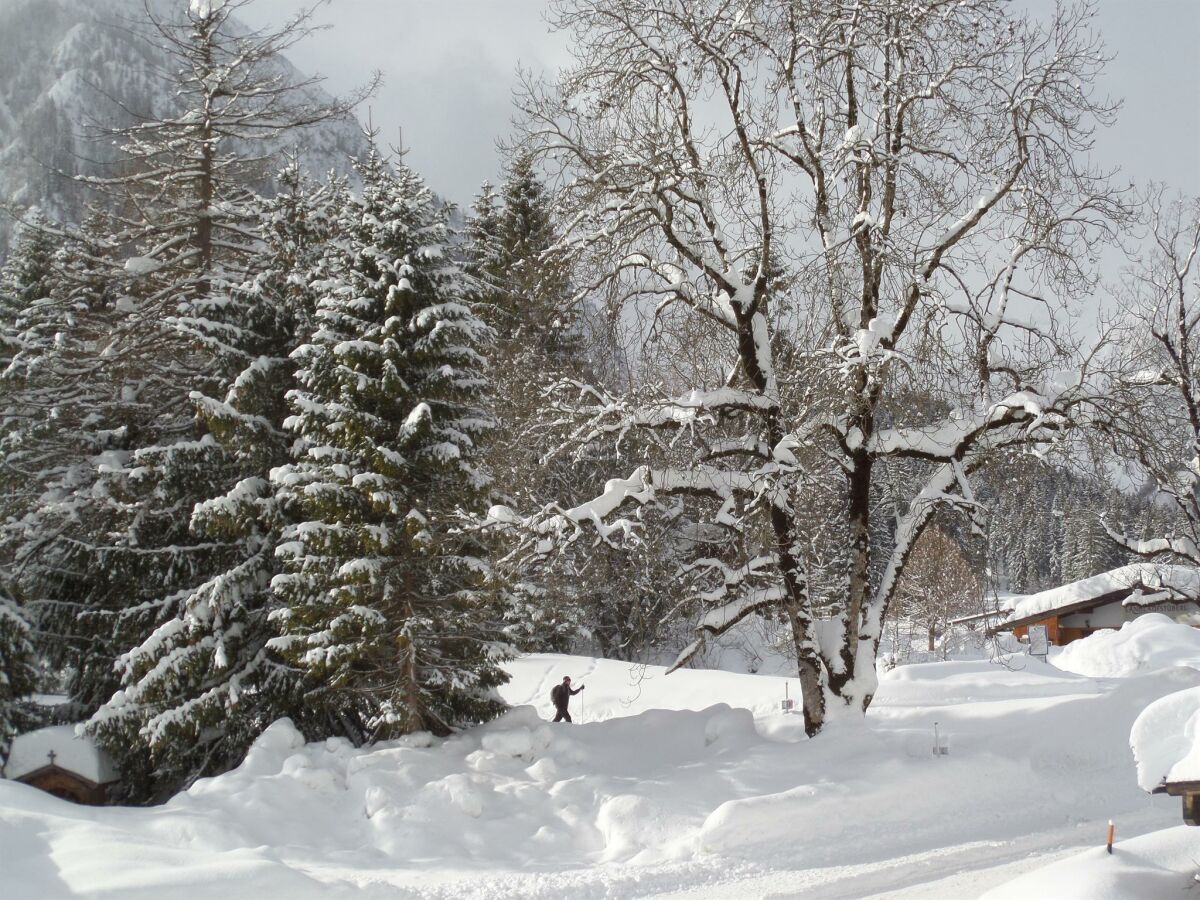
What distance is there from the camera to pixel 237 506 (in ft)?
43.3

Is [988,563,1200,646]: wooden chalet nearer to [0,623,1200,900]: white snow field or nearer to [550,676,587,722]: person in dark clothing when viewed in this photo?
[550,676,587,722]: person in dark clothing

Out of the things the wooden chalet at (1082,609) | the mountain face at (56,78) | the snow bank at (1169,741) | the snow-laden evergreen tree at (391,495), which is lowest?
the wooden chalet at (1082,609)

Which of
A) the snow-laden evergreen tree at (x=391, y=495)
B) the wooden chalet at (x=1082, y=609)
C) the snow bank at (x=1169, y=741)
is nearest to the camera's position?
the snow bank at (x=1169, y=741)

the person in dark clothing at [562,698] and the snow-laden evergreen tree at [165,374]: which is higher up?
the snow-laden evergreen tree at [165,374]

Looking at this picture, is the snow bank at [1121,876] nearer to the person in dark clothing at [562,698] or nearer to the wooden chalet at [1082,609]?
the person in dark clothing at [562,698]

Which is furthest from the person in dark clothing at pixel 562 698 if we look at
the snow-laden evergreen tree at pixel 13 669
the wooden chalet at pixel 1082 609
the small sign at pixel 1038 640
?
the wooden chalet at pixel 1082 609

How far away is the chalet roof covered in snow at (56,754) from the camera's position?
12625mm

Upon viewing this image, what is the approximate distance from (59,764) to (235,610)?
3.28m

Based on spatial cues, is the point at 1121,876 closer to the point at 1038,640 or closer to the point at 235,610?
the point at 235,610

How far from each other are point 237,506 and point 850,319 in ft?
31.5

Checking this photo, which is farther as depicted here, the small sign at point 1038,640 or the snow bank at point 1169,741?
the small sign at point 1038,640

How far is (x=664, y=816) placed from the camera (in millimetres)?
9336

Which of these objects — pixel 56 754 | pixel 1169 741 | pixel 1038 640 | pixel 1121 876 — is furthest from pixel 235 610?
pixel 1038 640

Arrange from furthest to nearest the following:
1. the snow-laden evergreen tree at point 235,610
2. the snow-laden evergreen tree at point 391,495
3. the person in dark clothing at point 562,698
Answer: the person in dark clothing at point 562,698 < the snow-laden evergreen tree at point 235,610 < the snow-laden evergreen tree at point 391,495
